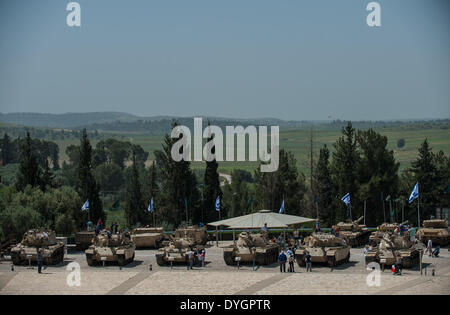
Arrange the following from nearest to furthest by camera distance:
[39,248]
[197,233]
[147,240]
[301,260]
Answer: [301,260]
[39,248]
[147,240]
[197,233]

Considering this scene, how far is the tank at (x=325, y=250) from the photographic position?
3475 cm

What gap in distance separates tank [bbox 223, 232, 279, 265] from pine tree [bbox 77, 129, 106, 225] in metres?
19.6

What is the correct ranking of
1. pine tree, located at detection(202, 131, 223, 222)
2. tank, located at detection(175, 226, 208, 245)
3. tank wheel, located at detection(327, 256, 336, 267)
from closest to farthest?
tank wheel, located at detection(327, 256, 336, 267), tank, located at detection(175, 226, 208, 245), pine tree, located at detection(202, 131, 223, 222)

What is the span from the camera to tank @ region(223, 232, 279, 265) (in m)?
36.0

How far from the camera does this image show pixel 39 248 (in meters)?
37.1

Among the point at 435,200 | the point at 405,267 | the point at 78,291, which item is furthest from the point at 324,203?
the point at 78,291

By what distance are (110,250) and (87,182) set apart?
17991mm

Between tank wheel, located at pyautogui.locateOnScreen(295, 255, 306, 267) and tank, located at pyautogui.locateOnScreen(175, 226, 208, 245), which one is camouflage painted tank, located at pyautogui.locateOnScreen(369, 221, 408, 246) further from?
tank, located at pyautogui.locateOnScreen(175, 226, 208, 245)

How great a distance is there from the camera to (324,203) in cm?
5941

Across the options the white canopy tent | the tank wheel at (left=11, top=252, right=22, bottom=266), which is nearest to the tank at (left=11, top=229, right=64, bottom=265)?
the tank wheel at (left=11, top=252, right=22, bottom=266)

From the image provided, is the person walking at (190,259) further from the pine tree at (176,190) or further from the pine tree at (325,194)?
the pine tree at (325,194)

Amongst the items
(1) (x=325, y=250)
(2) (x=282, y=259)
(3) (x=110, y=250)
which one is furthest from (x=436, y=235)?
(3) (x=110, y=250)

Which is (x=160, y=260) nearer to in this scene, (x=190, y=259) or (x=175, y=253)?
(x=175, y=253)
